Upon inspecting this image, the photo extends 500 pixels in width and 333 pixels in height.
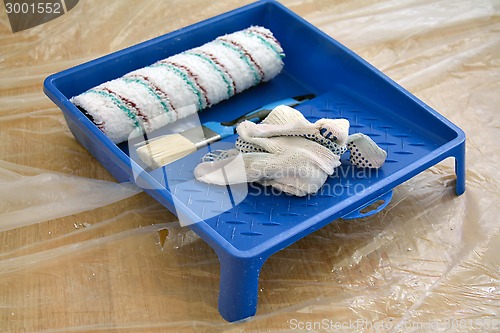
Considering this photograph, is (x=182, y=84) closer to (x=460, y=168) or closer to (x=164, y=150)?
(x=164, y=150)

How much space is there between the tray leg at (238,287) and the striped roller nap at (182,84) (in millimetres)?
264

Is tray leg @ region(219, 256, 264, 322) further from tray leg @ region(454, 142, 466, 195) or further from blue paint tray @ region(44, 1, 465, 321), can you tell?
tray leg @ region(454, 142, 466, 195)

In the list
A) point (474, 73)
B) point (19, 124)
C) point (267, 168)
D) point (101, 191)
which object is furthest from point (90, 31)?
point (474, 73)

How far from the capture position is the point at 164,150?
2.91 ft

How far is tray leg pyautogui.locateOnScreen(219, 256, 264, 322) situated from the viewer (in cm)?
72

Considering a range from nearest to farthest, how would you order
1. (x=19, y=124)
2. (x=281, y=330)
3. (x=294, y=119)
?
(x=281, y=330), (x=294, y=119), (x=19, y=124)

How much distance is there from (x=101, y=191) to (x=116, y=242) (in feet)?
0.28

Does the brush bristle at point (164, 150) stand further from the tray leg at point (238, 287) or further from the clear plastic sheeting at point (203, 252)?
the tray leg at point (238, 287)

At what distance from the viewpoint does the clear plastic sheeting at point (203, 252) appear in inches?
30.7

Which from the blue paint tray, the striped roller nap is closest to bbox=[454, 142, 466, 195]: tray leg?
the blue paint tray

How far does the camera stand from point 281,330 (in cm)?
77

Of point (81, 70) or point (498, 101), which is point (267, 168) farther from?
point (498, 101)

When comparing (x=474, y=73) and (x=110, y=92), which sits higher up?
(x=110, y=92)

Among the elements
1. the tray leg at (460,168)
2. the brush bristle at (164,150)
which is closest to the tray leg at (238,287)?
the brush bristle at (164,150)
